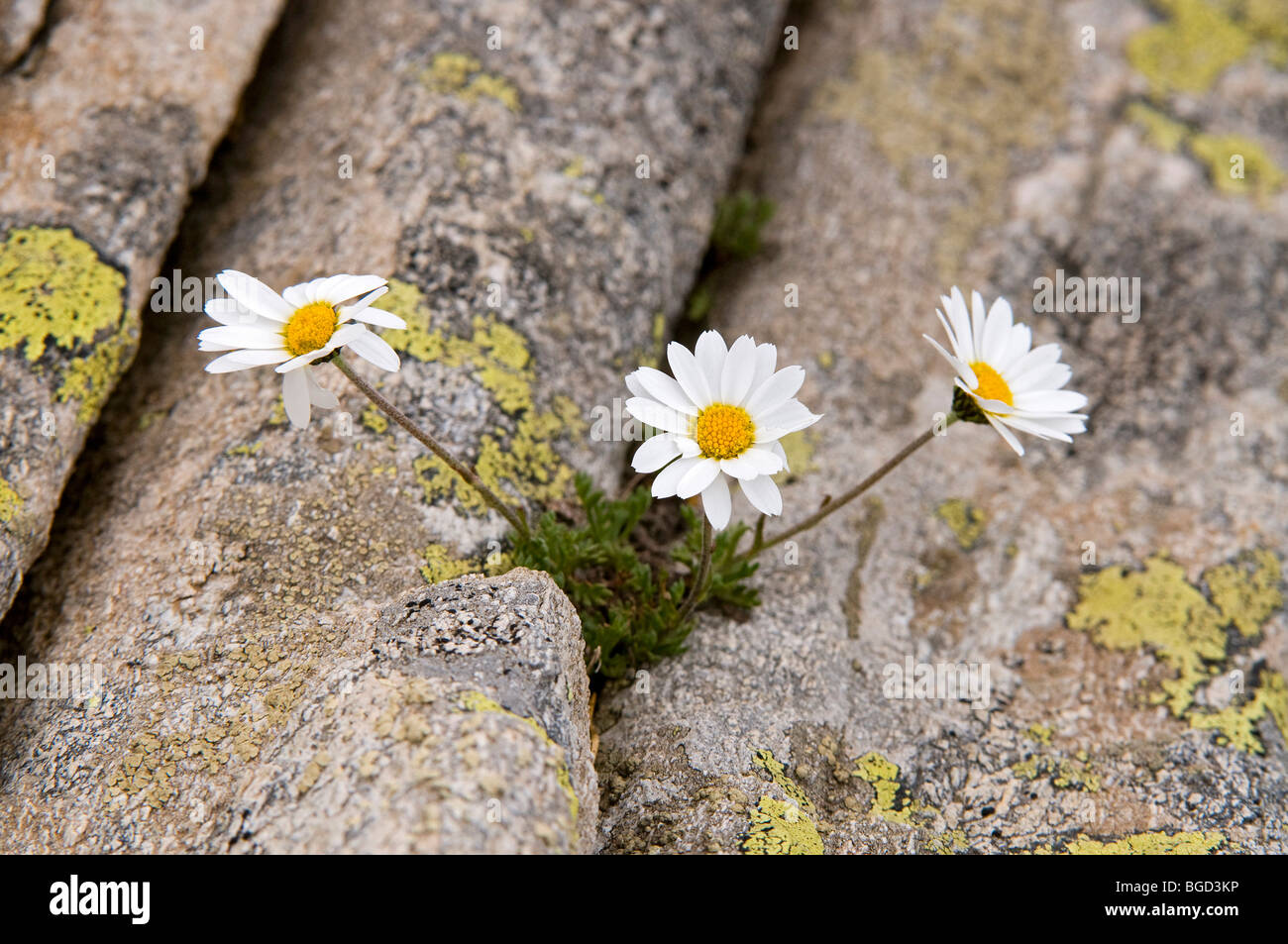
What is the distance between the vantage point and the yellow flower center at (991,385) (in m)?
3.15

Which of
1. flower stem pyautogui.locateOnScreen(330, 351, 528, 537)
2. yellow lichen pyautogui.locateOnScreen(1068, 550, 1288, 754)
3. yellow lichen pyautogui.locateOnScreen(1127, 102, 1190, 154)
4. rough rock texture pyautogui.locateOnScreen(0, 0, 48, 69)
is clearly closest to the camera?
flower stem pyautogui.locateOnScreen(330, 351, 528, 537)

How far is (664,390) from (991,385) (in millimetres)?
1126

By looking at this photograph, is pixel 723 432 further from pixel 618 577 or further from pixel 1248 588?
pixel 1248 588

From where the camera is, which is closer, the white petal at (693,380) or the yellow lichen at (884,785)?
the white petal at (693,380)

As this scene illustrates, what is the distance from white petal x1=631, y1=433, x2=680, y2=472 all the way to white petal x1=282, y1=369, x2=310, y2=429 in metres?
1.06

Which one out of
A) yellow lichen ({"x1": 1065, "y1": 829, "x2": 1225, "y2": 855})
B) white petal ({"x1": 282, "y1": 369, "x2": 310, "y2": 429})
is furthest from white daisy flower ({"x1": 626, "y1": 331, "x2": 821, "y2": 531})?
yellow lichen ({"x1": 1065, "y1": 829, "x2": 1225, "y2": 855})

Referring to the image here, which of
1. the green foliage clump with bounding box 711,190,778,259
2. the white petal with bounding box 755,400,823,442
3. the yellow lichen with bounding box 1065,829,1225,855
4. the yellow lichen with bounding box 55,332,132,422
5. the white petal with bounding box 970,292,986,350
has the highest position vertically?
the green foliage clump with bounding box 711,190,778,259

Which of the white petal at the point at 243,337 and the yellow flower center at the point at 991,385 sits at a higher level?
the white petal at the point at 243,337

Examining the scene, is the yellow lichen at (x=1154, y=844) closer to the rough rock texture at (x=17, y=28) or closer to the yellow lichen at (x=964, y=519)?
the yellow lichen at (x=964, y=519)

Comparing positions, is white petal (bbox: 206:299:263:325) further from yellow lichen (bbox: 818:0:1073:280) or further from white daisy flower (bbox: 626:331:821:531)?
yellow lichen (bbox: 818:0:1073:280)

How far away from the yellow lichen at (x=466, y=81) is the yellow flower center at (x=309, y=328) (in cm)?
196

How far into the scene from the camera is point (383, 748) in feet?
8.39

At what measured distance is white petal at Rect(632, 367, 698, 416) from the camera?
2943 mm

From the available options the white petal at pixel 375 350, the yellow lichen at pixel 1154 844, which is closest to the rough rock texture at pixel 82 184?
the white petal at pixel 375 350
